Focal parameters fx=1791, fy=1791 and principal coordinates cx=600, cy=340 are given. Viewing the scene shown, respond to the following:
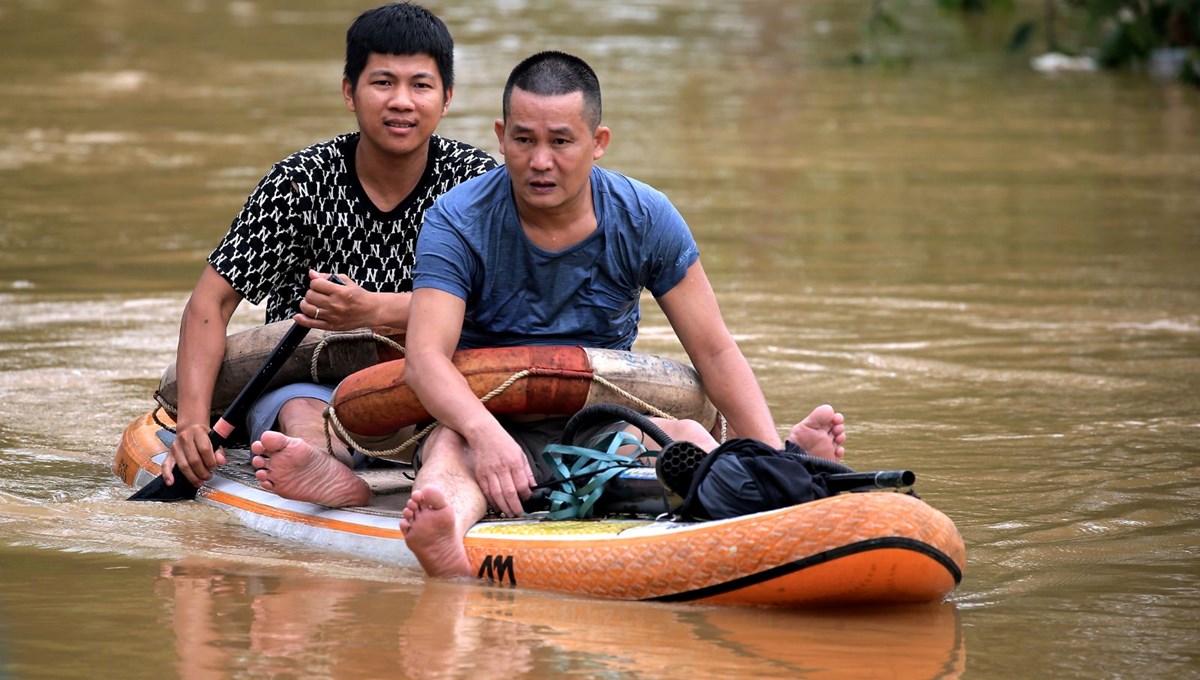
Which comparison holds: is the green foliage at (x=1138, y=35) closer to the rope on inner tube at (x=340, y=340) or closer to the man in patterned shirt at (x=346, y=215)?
the man in patterned shirt at (x=346, y=215)

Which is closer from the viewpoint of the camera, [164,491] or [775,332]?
[164,491]

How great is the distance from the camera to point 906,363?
25.8 feet

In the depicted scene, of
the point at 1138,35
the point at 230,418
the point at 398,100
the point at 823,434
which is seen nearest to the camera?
the point at 823,434

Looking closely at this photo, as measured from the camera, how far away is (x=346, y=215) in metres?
5.70

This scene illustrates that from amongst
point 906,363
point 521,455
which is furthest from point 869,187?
point 521,455

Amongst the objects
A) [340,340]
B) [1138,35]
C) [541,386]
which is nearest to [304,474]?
[340,340]

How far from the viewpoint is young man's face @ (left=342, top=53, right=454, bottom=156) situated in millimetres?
5523

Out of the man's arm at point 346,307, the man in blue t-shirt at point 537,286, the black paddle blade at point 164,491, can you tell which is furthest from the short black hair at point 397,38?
the black paddle blade at point 164,491

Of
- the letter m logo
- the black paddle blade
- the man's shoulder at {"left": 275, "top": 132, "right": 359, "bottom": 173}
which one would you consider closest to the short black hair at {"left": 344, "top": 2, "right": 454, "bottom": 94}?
the man's shoulder at {"left": 275, "top": 132, "right": 359, "bottom": 173}

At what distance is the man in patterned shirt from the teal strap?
72 cm

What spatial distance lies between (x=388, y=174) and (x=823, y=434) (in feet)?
5.74

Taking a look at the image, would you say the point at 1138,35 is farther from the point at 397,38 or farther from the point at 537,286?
the point at 537,286

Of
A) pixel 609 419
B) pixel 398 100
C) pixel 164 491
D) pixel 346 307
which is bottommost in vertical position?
pixel 164 491

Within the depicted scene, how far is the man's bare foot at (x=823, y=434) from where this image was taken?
4785 millimetres
